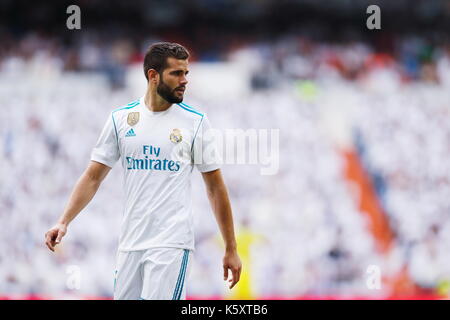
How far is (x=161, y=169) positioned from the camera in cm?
457

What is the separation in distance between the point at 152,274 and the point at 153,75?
3.81ft

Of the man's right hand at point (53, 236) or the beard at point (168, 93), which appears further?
the beard at point (168, 93)

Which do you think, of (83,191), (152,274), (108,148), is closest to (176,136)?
(108,148)

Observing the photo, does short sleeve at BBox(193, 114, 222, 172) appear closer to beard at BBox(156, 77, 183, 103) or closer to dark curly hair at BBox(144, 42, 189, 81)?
beard at BBox(156, 77, 183, 103)

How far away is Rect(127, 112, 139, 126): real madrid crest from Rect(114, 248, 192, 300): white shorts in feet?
2.50

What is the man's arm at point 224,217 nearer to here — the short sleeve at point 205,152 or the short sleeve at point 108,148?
the short sleeve at point 205,152

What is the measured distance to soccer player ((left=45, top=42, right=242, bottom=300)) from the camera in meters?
4.50

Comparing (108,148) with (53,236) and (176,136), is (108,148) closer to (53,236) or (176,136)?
(176,136)

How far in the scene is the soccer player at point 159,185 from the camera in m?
4.50

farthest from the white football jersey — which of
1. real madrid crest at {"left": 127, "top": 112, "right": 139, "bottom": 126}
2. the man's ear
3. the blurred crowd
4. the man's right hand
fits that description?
the blurred crowd

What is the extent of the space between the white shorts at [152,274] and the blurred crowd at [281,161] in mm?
8117

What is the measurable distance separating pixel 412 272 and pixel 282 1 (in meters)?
9.18

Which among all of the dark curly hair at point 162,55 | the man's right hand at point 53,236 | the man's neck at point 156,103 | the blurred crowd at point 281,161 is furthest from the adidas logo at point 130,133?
the blurred crowd at point 281,161
